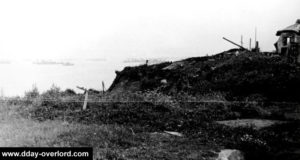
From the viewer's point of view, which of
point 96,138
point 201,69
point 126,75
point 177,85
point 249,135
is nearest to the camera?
point 96,138

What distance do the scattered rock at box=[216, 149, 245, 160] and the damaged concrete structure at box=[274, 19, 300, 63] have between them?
1792 centimetres

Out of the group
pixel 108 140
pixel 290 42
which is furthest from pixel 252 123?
pixel 290 42

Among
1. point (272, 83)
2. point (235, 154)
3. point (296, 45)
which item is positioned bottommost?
point (235, 154)

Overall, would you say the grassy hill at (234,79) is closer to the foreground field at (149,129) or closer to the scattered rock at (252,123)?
the foreground field at (149,129)

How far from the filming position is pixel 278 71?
2328 cm

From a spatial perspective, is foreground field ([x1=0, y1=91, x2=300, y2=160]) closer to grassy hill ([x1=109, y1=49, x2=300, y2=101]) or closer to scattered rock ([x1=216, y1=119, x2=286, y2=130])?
scattered rock ([x1=216, y1=119, x2=286, y2=130])

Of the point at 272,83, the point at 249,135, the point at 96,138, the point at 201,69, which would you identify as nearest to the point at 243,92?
the point at 272,83

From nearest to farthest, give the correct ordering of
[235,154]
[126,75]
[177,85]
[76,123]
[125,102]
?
[235,154], [76,123], [125,102], [177,85], [126,75]

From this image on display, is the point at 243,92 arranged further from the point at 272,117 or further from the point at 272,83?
the point at 272,117

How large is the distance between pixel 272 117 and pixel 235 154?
6.53 meters

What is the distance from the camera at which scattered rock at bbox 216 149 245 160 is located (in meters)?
9.93

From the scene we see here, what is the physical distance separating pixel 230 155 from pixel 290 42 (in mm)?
21763

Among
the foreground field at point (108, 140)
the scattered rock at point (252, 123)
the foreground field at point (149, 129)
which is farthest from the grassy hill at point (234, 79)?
the foreground field at point (108, 140)

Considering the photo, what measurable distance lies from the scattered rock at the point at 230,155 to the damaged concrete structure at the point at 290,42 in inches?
705
